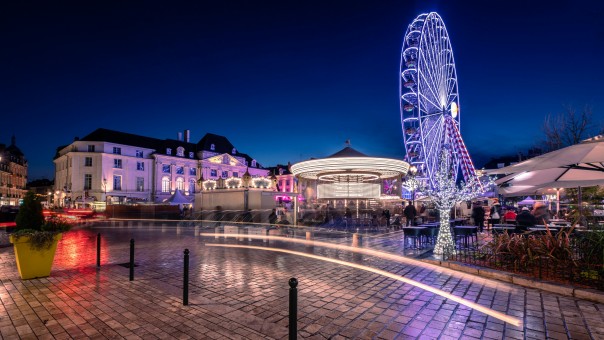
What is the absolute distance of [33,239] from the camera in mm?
7684

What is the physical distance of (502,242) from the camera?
8.66m

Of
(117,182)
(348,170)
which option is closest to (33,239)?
(348,170)

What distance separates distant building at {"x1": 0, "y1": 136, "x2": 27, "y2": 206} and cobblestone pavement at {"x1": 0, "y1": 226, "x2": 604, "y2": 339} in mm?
89886

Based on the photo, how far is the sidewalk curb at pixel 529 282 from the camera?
6285mm

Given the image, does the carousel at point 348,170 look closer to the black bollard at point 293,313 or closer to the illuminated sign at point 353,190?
the illuminated sign at point 353,190

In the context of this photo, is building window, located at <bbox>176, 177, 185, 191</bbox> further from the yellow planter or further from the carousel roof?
the yellow planter

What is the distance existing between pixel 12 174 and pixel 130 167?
58.8 meters

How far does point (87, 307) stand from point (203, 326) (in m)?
2.38

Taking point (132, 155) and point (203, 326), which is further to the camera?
point (132, 155)

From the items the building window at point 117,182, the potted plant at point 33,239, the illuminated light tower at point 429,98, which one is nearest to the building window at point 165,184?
the building window at point 117,182

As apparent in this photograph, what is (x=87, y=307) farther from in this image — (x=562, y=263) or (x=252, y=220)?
(x=252, y=220)

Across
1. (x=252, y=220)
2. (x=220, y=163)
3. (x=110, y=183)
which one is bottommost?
(x=252, y=220)

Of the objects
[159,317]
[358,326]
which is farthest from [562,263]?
[159,317]

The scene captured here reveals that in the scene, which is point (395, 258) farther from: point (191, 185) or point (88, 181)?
point (191, 185)
